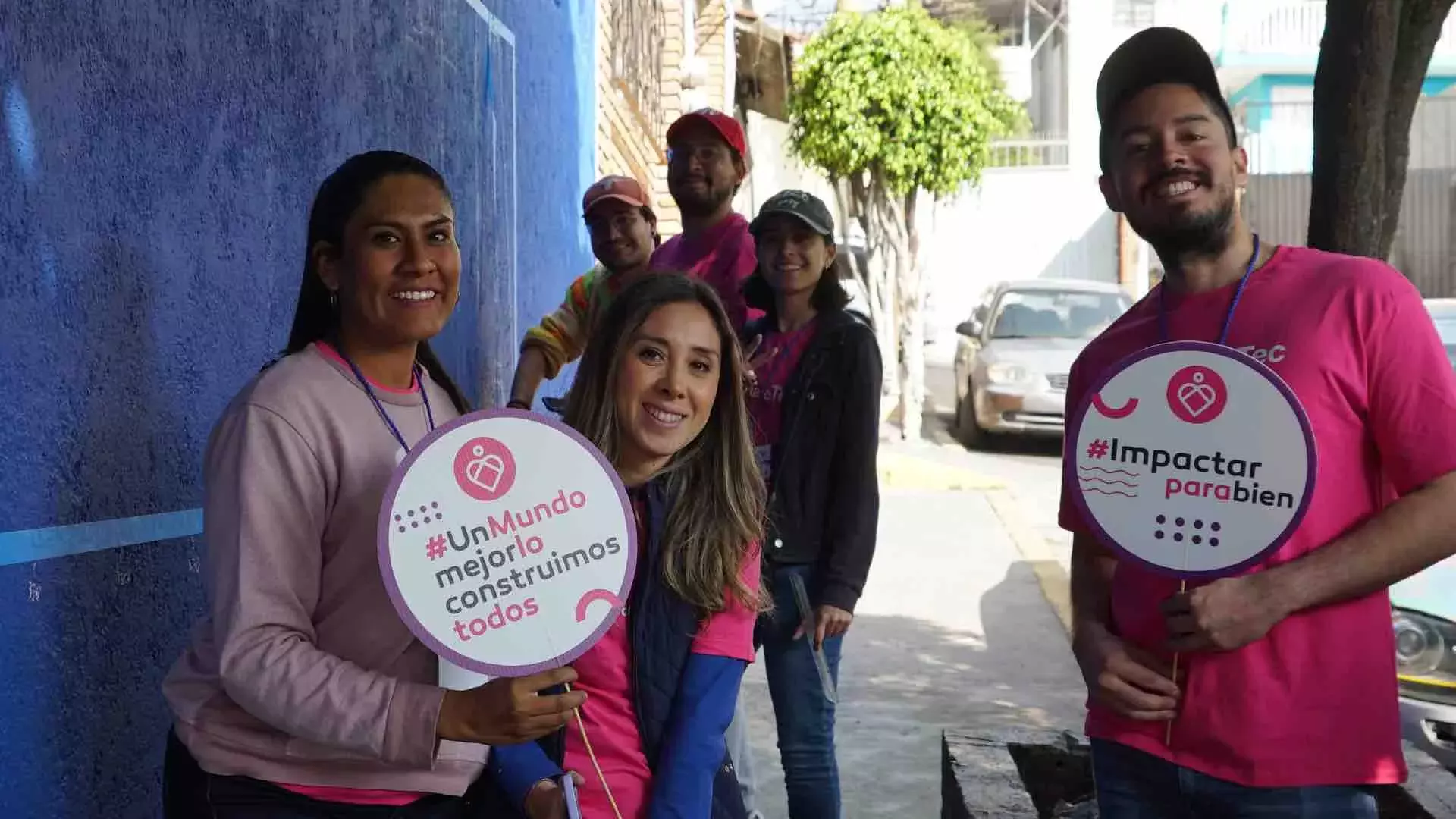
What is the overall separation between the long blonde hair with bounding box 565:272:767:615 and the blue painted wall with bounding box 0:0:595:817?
81 centimetres

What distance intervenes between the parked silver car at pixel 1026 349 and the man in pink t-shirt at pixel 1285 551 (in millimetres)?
11842

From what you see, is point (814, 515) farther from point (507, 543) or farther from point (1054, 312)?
point (1054, 312)

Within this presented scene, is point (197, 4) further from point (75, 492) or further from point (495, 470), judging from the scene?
point (495, 470)

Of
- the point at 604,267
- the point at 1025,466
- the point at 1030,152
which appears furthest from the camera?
the point at 1030,152

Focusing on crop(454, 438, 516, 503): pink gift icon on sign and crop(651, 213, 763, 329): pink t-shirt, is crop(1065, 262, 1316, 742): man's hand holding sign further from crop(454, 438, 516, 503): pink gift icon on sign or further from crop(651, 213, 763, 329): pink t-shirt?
crop(651, 213, 763, 329): pink t-shirt

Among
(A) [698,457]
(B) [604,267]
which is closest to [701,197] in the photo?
(B) [604,267]

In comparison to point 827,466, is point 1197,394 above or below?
above

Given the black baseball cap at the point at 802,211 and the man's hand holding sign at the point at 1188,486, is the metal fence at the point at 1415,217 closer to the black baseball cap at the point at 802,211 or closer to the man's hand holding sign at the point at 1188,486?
the black baseball cap at the point at 802,211

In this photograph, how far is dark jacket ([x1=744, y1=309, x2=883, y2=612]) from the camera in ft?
11.8

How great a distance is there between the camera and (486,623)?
→ 1.90 meters

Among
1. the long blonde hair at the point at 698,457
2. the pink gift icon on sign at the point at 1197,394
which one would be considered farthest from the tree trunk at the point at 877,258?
the pink gift icon on sign at the point at 1197,394

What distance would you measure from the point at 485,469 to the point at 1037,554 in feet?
25.8

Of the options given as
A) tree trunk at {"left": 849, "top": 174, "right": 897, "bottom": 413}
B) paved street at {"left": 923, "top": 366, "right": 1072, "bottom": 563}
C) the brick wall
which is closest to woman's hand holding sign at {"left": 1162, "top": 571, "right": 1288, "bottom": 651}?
the brick wall

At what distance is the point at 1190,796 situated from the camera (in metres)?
2.13
